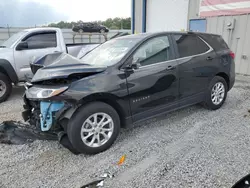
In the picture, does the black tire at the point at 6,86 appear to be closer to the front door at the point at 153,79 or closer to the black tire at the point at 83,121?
the black tire at the point at 83,121

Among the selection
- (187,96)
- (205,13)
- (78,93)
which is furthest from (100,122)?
(205,13)

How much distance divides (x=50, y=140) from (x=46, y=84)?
952mm

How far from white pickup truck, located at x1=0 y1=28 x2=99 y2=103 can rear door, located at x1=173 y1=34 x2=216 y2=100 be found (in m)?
3.43

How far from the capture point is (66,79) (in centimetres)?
281

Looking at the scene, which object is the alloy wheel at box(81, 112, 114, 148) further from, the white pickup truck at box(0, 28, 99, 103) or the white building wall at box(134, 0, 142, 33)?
the white building wall at box(134, 0, 142, 33)

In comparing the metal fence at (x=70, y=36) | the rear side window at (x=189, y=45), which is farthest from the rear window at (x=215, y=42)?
the metal fence at (x=70, y=36)

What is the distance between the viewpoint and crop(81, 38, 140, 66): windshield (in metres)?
3.18

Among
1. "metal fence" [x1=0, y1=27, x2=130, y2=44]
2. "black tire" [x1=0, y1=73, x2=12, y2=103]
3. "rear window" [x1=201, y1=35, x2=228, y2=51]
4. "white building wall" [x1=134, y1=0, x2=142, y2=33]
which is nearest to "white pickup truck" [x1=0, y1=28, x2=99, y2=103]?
"black tire" [x1=0, y1=73, x2=12, y2=103]

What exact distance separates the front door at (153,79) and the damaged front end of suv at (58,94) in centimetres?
60

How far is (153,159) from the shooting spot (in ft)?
9.05

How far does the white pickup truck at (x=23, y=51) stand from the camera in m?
5.32

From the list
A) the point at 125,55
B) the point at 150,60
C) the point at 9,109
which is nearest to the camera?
the point at 125,55

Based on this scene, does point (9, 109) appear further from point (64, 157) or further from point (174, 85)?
point (174, 85)

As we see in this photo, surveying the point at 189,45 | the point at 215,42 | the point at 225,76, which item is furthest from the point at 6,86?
the point at 225,76
